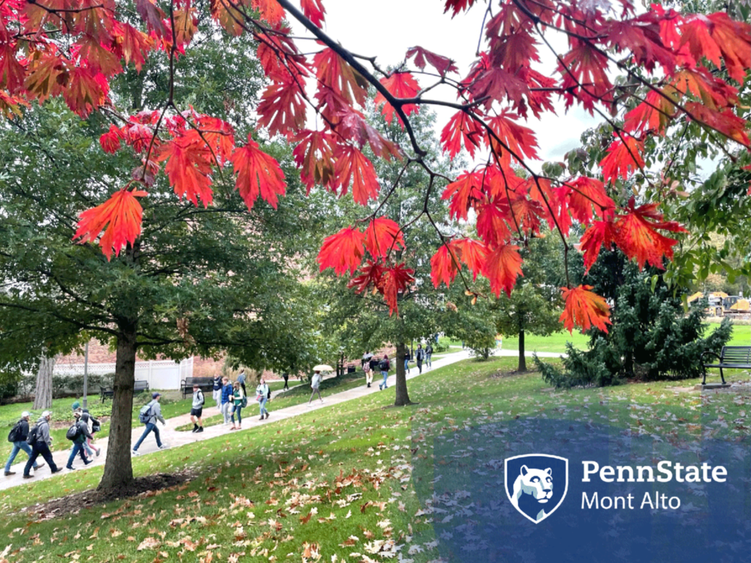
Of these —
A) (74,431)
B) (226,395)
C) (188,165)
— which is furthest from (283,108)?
(226,395)

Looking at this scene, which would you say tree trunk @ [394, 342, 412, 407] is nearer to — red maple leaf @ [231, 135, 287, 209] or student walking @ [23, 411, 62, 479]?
student walking @ [23, 411, 62, 479]

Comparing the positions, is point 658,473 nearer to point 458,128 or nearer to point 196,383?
point 458,128

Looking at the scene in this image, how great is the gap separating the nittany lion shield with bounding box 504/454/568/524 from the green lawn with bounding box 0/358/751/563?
90cm

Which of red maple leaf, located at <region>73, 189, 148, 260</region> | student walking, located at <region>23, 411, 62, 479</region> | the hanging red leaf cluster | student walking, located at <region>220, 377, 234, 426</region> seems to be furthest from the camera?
student walking, located at <region>220, 377, 234, 426</region>

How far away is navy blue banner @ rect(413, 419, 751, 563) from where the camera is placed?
12.2 feet

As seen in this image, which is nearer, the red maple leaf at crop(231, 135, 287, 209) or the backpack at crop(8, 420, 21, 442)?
the red maple leaf at crop(231, 135, 287, 209)

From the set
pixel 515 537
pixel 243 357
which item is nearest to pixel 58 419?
pixel 243 357

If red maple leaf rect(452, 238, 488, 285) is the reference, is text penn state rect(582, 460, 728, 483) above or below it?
below

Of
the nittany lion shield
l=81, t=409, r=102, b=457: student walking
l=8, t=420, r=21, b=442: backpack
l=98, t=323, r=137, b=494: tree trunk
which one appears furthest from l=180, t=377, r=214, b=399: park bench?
the nittany lion shield

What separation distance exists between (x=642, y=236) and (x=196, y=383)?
27.5 m

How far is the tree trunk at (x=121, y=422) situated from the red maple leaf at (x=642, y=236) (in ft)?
27.2

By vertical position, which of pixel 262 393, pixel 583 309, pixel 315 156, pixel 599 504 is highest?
pixel 315 156

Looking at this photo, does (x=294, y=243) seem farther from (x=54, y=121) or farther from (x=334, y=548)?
(x=334, y=548)

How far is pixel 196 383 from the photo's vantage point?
26250 mm
